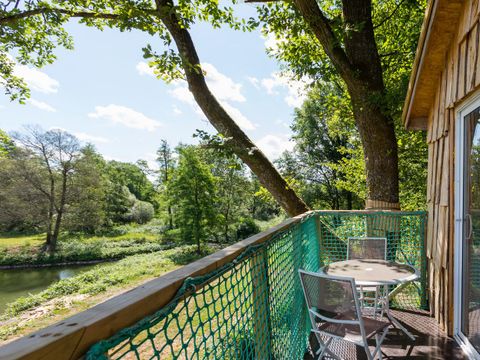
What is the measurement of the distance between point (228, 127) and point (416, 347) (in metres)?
3.37

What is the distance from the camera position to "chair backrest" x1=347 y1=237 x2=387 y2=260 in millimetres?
3487

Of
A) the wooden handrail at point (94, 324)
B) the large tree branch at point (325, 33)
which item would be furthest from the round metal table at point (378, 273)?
the large tree branch at point (325, 33)

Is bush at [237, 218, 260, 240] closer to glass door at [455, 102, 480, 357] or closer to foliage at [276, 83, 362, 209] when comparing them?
foliage at [276, 83, 362, 209]

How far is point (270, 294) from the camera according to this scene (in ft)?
6.80

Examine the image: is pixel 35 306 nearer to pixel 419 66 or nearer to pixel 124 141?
pixel 419 66

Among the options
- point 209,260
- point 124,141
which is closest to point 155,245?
point 209,260

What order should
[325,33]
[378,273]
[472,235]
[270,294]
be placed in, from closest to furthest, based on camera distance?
[270,294] → [472,235] → [378,273] → [325,33]

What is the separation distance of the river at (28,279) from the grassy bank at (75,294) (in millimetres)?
1856

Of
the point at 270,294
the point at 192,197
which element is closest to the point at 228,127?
the point at 270,294

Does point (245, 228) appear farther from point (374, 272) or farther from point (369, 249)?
point (374, 272)

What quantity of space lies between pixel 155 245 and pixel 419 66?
2510 centimetres

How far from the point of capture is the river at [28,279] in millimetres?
16359

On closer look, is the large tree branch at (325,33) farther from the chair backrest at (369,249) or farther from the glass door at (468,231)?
the chair backrest at (369,249)

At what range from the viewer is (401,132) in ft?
26.4
